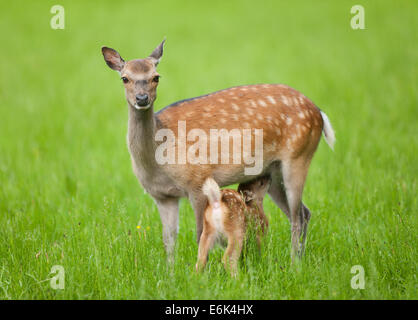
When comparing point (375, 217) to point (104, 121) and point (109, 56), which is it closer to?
point (109, 56)

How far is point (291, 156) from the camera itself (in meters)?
5.23

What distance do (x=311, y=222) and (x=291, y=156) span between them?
0.79m

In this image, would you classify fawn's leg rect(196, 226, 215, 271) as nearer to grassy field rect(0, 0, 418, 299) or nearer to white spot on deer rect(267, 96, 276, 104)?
grassy field rect(0, 0, 418, 299)

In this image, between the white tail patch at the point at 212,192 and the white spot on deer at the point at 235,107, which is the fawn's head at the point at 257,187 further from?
the white spot on deer at the point at 235,107

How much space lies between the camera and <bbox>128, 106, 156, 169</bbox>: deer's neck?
4.91 meters

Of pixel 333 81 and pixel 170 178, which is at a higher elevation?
pixel 333 81

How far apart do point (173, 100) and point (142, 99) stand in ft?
20.3

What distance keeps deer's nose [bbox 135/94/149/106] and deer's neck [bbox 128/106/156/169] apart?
329mm

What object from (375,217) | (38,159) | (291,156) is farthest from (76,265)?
(38,159)

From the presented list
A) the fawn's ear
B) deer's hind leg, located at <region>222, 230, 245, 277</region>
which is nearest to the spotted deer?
the fawn's ear

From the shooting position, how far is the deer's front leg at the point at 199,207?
15.7 ft

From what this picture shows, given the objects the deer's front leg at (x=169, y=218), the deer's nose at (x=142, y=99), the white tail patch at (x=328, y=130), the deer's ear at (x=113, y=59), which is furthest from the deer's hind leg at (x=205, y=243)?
the white tail patch at (x=328, y=130)

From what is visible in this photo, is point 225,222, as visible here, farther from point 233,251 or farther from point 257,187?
point 257,187
